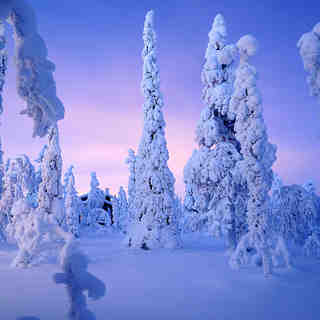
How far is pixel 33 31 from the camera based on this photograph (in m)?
2.73

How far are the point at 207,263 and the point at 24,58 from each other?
43.7ft

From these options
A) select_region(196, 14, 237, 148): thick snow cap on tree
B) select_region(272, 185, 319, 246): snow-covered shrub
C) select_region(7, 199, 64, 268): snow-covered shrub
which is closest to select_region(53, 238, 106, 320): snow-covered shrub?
select_region(7, 199, 64, 268): snow-covered shrub

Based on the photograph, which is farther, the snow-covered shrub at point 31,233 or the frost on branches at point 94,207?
the frost on branches at point 94,207

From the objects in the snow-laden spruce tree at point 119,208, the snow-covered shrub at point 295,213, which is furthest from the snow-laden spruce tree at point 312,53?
the snow-laden spruce tree at point 119,208

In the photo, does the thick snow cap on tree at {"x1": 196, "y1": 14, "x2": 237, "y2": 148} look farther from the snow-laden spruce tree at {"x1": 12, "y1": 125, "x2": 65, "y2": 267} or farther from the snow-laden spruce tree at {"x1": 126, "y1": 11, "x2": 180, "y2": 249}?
the snow-laden spruce tree at {"x1": 12, "y1": 125, "x2": 65, "y2": 267}

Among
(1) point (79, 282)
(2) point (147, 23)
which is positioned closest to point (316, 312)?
(1) point (79, 282)

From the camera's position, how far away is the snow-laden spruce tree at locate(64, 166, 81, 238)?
40.2m

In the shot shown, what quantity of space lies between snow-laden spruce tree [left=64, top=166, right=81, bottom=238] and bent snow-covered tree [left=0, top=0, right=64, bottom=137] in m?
38.7

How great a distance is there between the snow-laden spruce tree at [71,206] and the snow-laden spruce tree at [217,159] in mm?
25705

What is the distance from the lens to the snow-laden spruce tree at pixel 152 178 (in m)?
20.7

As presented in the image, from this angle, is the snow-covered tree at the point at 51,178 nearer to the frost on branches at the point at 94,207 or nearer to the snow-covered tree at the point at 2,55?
the snow-covered tree at the point at 2,55

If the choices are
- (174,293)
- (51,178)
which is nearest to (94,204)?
(51,178)

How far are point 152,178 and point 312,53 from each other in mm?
15051

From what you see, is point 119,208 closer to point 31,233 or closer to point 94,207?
point 94,207
